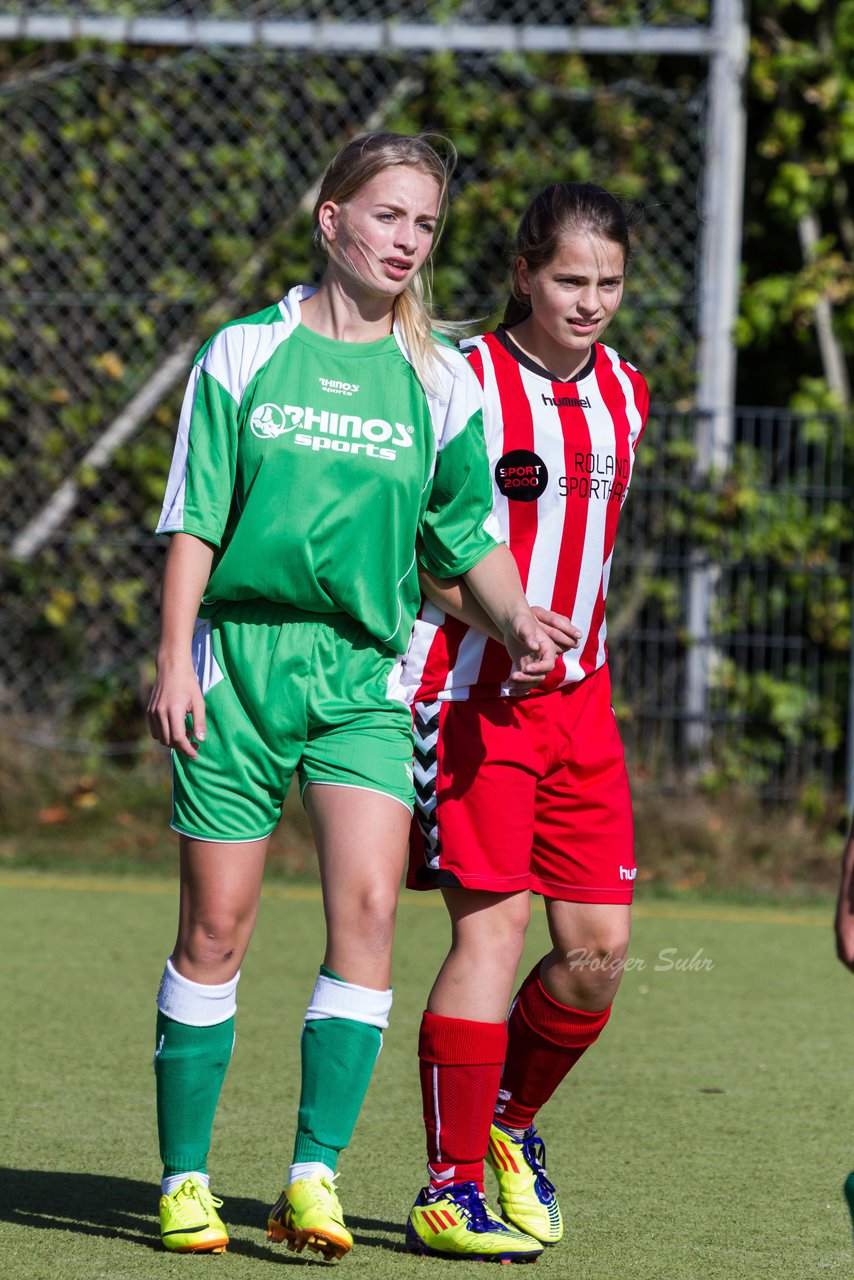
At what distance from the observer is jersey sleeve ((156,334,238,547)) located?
284 cm

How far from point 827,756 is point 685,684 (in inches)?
26.8

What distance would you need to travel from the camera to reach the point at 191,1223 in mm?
2814

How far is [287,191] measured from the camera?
8227 mm

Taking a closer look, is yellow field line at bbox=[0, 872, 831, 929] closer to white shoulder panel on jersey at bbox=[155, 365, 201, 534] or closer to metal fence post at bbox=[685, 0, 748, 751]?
metal fence post at bbox=[685, 0, 748, 751]

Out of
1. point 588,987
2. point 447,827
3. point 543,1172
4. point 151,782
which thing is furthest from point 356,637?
point 151,782

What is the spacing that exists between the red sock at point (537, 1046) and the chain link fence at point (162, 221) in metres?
4.75

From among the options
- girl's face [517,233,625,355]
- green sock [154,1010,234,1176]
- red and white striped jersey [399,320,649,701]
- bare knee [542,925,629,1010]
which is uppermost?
girl's face [517,233,625,355]

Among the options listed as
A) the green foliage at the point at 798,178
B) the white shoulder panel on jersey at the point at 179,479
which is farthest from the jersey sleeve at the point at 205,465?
the green foliage at the point at 798,178

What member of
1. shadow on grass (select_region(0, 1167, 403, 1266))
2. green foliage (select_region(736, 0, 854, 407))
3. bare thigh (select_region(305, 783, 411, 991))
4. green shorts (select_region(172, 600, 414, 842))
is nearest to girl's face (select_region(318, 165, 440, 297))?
green shorts (select_region(172, 600, 414, 842))

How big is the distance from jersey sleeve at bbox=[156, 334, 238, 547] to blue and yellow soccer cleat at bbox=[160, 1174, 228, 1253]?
105 centimetres

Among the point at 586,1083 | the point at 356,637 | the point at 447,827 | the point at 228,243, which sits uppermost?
the point at 228,243

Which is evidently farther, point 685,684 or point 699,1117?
point 685,684

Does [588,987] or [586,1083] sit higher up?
[588,987]

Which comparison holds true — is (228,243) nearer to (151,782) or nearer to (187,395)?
(151,782)
